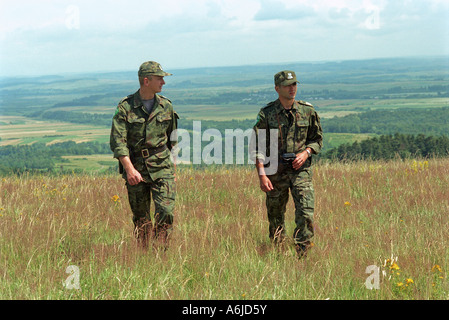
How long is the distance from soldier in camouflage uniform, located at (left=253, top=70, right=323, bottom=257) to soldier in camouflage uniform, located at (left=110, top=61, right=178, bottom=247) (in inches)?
38.2

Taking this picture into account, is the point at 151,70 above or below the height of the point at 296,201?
above

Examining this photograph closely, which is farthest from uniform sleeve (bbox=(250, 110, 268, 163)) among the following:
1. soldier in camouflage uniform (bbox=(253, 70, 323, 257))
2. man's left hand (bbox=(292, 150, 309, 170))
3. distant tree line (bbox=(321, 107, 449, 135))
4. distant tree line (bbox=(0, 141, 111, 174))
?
distant tree line (bbox=(321, 107, 449, 135))

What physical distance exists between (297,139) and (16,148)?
95555mm

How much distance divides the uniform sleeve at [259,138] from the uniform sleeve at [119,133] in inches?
51.6

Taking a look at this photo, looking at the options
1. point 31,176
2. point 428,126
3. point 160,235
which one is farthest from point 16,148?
point 160,235

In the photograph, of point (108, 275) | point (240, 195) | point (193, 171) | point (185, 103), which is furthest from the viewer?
point (185, 103)

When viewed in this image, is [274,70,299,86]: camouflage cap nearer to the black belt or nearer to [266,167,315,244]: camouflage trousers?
[266,167,315,244]: camouflage trousers

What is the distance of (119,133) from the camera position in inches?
184

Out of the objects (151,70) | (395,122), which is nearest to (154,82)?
(151,70)

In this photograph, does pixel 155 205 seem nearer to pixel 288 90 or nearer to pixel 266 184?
pixel 266 184

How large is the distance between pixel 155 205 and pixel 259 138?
1.30 m

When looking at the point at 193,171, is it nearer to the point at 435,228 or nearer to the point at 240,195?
the point at 240,195

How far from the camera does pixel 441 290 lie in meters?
3.71

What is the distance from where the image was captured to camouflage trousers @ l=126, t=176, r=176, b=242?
4.68 m
